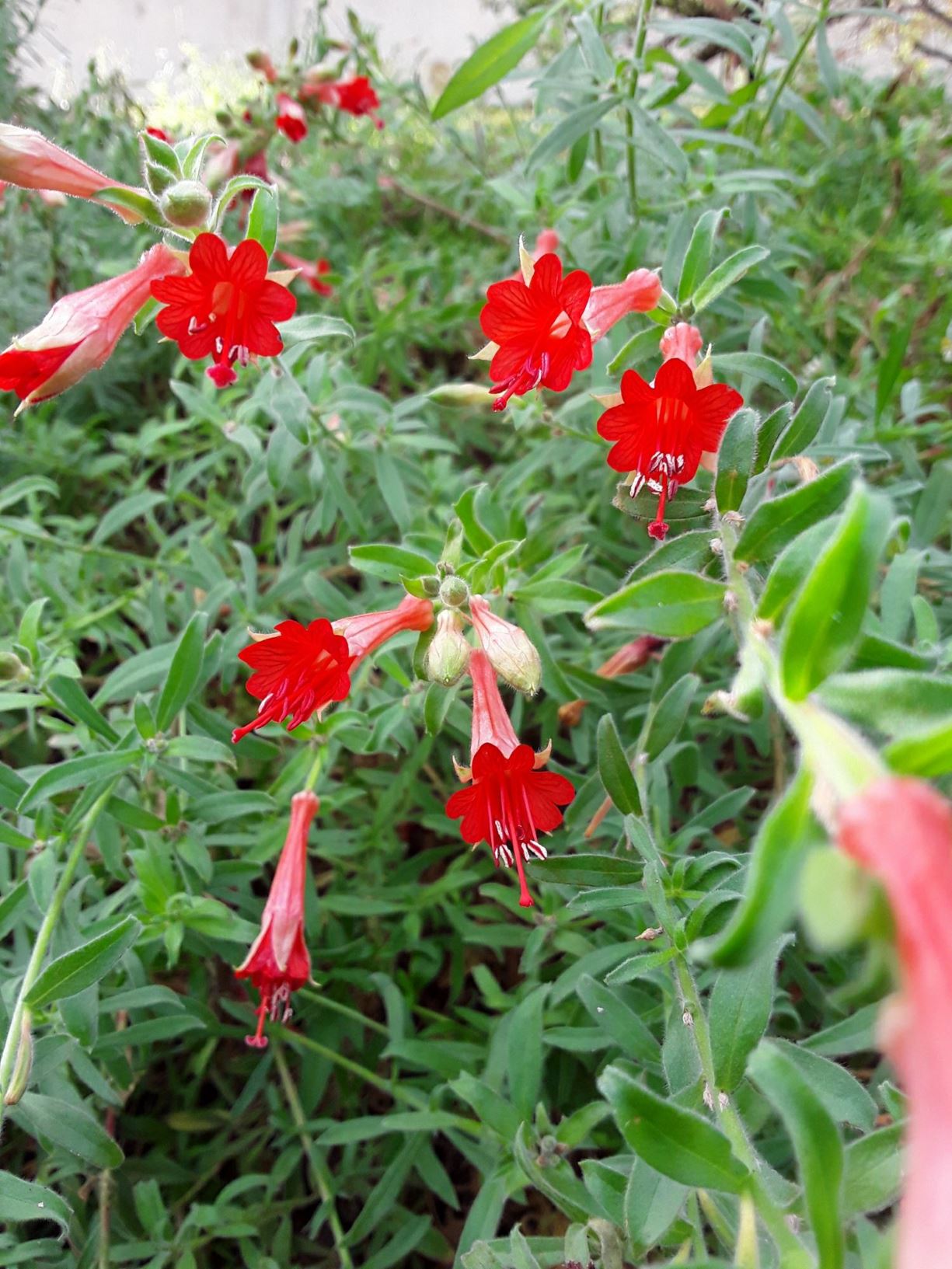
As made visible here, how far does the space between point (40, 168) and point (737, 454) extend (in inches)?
32.3

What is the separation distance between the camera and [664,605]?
73 cm

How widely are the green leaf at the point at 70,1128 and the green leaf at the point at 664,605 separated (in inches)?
32.8

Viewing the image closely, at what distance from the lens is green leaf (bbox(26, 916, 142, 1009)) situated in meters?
0.95

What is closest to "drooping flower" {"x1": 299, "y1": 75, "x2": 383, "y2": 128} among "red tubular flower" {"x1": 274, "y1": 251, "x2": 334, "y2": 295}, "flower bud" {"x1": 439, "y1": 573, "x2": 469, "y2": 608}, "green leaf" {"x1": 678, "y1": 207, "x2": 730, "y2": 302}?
"red tubular flower" {"x1": 274, "y1": 251, "x2": 334, "y2": 295}

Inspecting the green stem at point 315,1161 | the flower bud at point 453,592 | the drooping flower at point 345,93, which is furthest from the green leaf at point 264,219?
the drooping flower at point 345,93

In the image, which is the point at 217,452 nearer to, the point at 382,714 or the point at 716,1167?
the point at 382,714

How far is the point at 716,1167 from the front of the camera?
66 centimetres

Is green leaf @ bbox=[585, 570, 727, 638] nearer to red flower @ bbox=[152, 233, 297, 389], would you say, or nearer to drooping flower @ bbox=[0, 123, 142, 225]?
red flower @ bbox=[152, 233, 297, 389]

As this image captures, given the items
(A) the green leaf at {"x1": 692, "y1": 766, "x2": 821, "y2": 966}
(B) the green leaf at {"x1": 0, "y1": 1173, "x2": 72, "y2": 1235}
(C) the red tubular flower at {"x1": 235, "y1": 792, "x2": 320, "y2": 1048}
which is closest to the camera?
(A) the green leaf at {"x1": 692, "y1": 766, "x2": 821, "y2": 966}

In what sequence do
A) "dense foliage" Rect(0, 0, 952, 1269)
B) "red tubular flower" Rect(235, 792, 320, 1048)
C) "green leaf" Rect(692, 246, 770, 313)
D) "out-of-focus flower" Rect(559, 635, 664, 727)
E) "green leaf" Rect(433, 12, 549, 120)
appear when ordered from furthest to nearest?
"green leaf" Rect(433, 12, 549, 120) → "out-of-focus flower" Rect(559, 635, 664, 727) → "red tubular flower" Rect(235, 792, 320, 1048) → "green leaf" Rect(692, 246, 770, 313) → "dense foliage" Rect(0, 0, 952, 1269)

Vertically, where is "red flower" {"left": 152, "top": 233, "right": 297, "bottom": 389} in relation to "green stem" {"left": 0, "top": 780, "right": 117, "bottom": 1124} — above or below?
above

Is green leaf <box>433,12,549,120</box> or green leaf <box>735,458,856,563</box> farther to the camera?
green leaf <box>433,12,549,120</box>

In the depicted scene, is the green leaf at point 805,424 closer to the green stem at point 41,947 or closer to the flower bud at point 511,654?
the flower bud at point 511,654

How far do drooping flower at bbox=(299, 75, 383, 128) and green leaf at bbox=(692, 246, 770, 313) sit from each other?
160 centimetres
